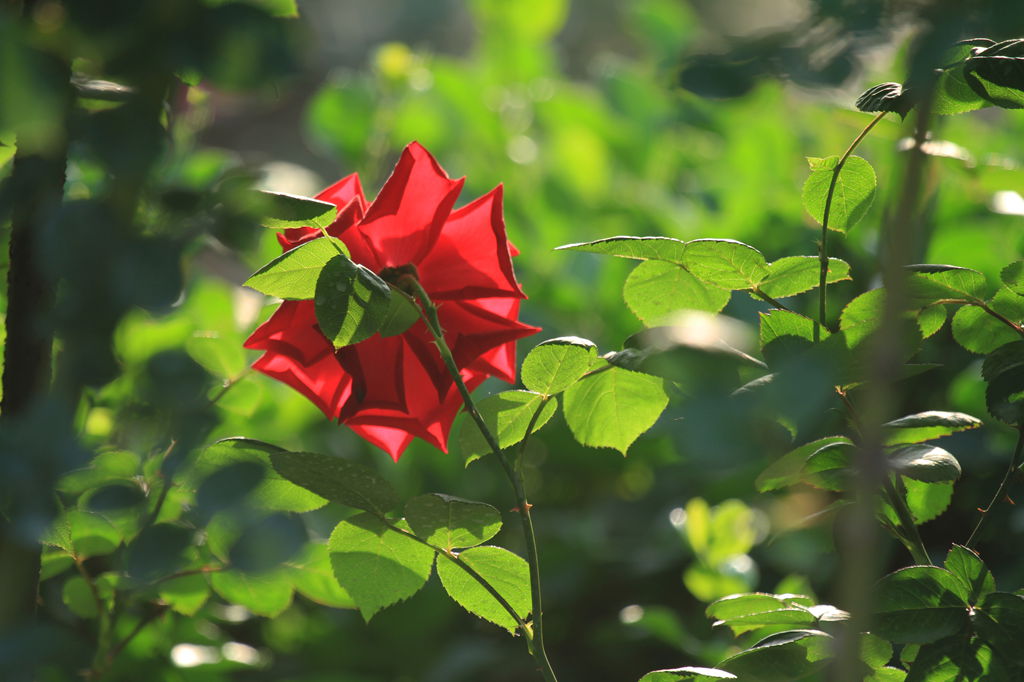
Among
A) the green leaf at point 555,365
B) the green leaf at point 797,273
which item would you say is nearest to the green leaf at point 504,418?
the green leaf at point 555,365

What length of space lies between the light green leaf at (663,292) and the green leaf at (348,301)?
0.45 ft

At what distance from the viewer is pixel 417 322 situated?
1.52ft

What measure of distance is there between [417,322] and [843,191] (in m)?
0.21

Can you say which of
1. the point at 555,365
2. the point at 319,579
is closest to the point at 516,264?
the point at 319,579

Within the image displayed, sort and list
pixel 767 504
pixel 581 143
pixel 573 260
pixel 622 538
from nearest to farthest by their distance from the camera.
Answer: pixel 767 504
pixel 622 538
pixel 573 260
pixel 581 143

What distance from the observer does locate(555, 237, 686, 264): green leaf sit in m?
0.43

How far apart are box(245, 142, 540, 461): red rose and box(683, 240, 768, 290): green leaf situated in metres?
0.08

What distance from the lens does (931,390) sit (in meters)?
0.90

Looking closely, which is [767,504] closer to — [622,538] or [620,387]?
[622,538]

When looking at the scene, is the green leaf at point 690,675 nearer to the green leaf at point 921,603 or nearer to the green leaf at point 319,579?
the green leaf at point 921,603

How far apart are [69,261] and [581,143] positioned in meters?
1.49

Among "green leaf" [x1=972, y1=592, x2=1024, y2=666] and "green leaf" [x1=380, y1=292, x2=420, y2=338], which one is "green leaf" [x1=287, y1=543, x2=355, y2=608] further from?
"green leaf" [x1=972, y1=592, x2=1024, y2=666]

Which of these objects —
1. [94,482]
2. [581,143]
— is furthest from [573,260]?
[94,482]

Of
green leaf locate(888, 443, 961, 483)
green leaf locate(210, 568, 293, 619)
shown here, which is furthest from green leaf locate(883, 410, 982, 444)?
green leaf locate(210, 568, 293, 619)
